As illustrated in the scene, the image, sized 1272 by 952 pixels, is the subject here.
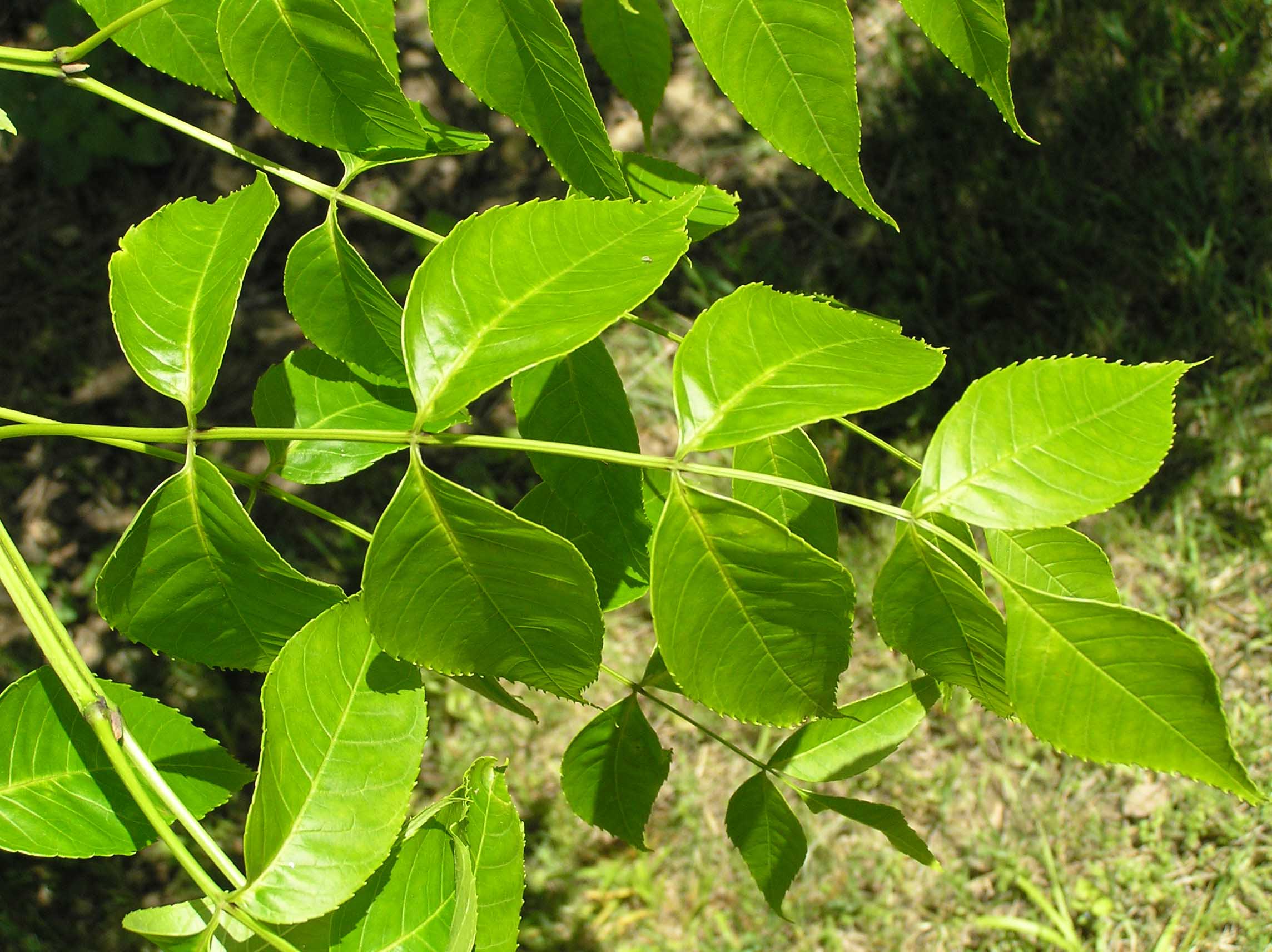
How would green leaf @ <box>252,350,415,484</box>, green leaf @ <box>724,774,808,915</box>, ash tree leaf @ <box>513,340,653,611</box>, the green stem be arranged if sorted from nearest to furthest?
the green stem → ash tree leaf @ <box>513,340,653,611</box> → green leaf @ <box>252,350,415,484</box> → green leaf @ <box>724,774,808,915</box>

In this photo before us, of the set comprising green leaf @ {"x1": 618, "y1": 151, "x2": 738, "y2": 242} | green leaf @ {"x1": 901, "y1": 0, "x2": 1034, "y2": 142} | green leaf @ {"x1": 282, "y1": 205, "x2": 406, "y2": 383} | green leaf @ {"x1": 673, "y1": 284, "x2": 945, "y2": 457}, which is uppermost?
green leaf @ {"x1": 901, "y1": 0, "x2": 1034, "y2": 142}

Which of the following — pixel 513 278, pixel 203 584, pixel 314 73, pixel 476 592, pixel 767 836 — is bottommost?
pixel 767 836

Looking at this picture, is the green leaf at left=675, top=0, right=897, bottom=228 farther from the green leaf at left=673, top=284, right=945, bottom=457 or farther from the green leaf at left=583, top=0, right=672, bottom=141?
the green leaf at left=583, top=0, right=672, bottom=141

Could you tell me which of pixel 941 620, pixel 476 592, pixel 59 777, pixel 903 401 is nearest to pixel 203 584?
pixel 59 777

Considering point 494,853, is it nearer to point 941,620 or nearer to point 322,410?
point 941,620

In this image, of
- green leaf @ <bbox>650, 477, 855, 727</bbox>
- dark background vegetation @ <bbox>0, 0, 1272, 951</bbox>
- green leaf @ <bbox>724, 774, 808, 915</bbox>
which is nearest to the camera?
green leaf @ <bbox>650, 477, 855, 727</bbox>

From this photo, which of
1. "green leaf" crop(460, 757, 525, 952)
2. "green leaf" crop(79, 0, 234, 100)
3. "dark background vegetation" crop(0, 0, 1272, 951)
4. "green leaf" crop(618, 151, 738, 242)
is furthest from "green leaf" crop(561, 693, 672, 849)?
"dark background vegetation" crop(0, 0, 1272, 951)

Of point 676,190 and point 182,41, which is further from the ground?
point 182,41

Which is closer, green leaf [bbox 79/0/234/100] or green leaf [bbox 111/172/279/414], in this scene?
green leaf [bbox 111/172/279/414]
